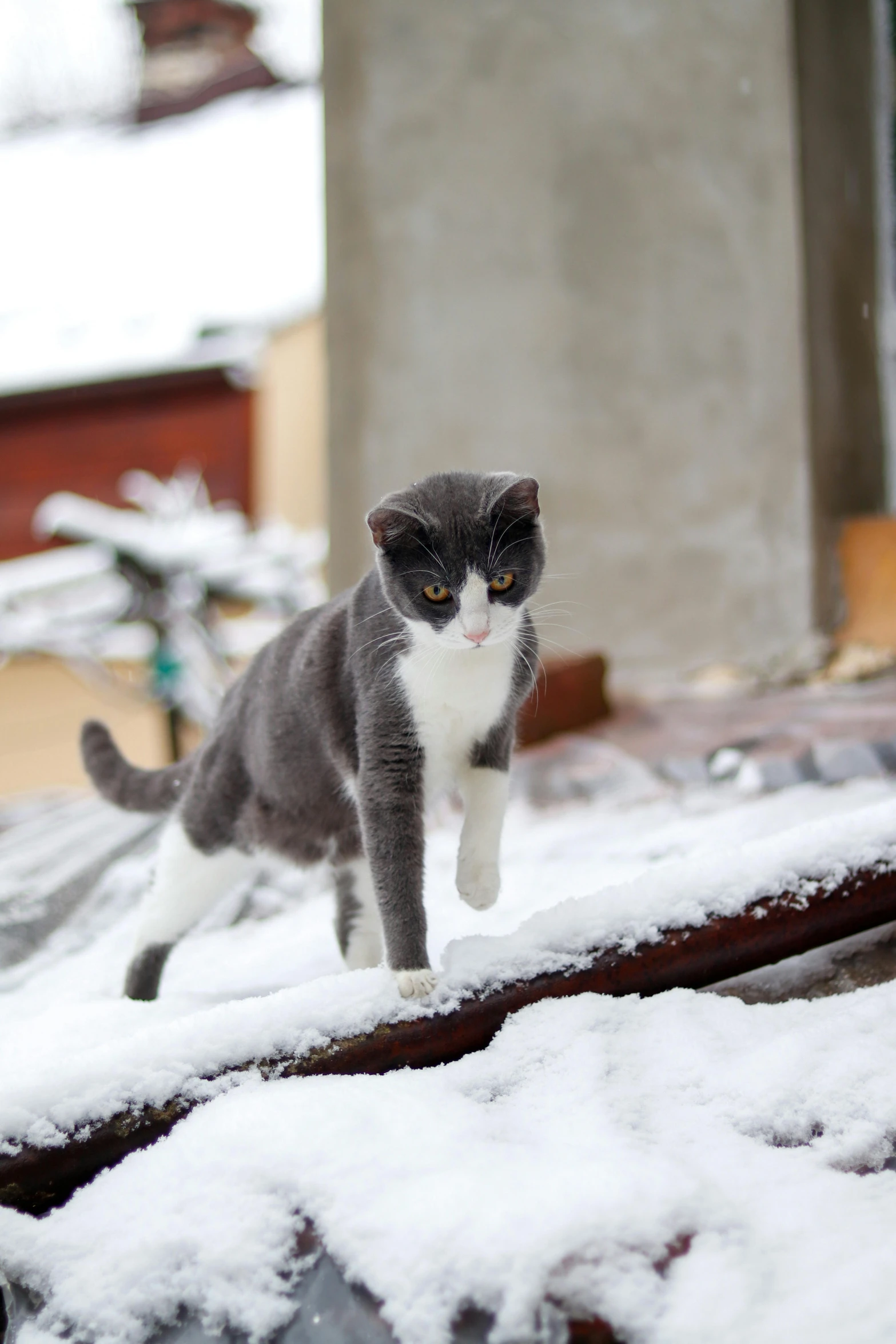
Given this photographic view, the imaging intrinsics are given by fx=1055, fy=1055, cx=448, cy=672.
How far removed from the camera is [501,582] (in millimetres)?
1039

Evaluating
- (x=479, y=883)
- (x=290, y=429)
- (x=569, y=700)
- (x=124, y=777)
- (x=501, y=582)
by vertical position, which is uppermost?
(x=290, y=429)

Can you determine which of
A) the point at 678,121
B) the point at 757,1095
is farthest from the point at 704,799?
the point at 678,121

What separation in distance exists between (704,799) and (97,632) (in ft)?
11.1

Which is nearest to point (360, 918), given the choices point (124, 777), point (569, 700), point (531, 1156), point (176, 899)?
point (176, 899)

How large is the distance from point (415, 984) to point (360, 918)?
0.38 meters

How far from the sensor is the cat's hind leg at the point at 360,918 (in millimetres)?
1333

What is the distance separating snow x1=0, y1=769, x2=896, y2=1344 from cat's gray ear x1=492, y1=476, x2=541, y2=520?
15.4 inches

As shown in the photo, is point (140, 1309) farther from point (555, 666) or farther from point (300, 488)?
point (300, 488)

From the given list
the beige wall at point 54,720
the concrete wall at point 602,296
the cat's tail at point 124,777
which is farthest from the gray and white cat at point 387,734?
the beige wall at point 54,720

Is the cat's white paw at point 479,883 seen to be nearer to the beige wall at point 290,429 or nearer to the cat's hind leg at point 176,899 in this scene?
the cat's hind leg at point 176,899

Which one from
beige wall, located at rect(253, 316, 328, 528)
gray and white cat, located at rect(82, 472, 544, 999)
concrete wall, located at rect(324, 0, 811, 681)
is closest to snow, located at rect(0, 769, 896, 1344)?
gray and white cat, located at rect(82, 472, 544, 999)

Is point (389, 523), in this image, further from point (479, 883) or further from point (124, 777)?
point (124, 777)

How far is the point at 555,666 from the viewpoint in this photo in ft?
7.86

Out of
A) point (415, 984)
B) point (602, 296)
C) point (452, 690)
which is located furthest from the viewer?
point (602, 296)
